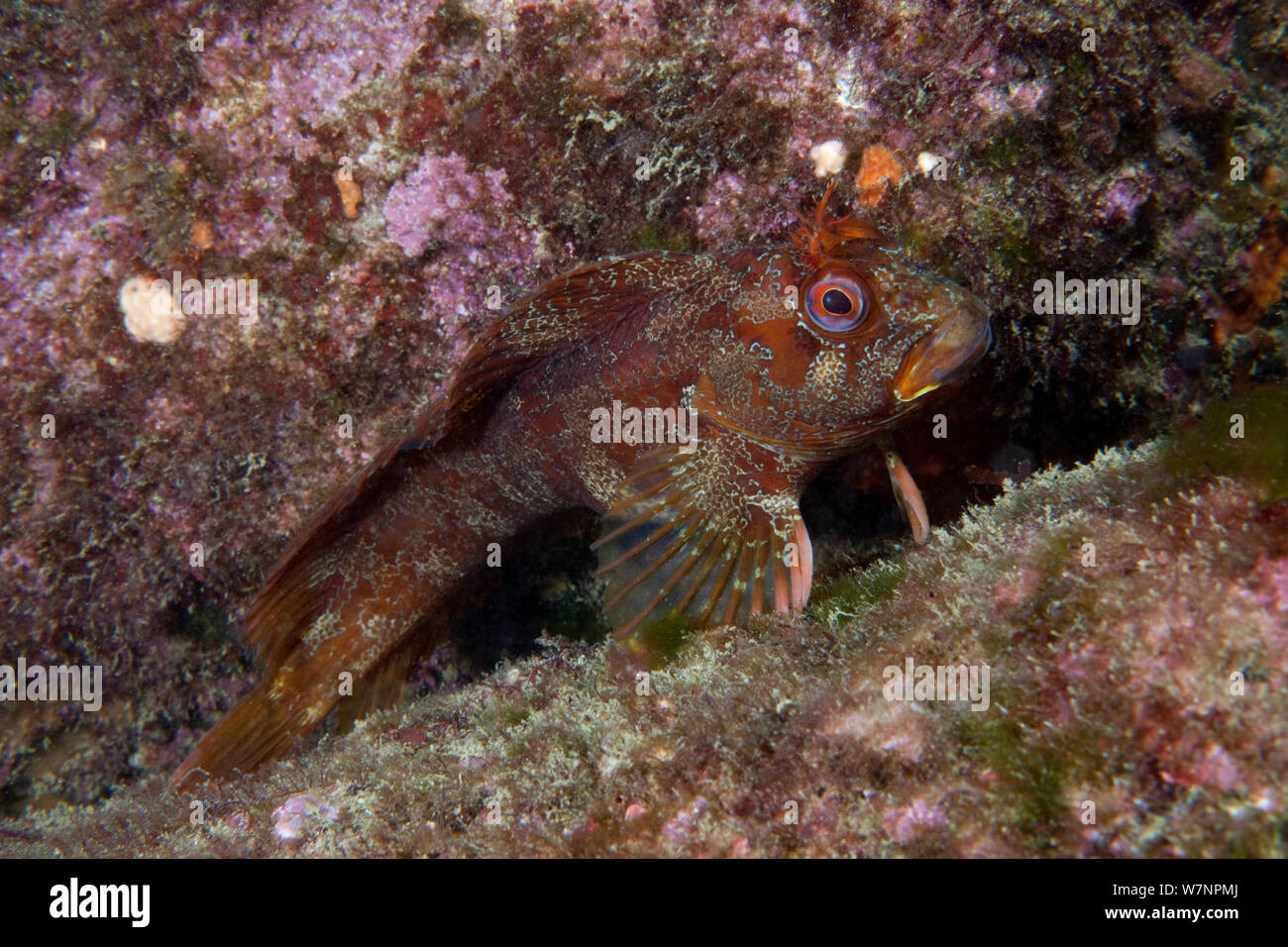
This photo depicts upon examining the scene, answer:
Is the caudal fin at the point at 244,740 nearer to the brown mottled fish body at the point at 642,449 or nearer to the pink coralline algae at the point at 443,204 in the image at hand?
the brown mottled fish body at the point at 642,449

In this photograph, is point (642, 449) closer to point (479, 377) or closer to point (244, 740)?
point (479, 377)

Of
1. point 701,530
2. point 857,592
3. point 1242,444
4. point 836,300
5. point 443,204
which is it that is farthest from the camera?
point 443,204

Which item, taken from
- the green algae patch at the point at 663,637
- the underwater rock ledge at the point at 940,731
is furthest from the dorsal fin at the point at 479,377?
the green algae patch at the point at 663,637

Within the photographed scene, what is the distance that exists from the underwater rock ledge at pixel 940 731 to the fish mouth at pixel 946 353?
59cm

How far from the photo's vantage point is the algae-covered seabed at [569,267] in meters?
2.37

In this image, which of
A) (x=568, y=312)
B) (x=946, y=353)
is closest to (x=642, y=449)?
(x=568, y=312)

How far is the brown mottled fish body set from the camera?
9.89 feet

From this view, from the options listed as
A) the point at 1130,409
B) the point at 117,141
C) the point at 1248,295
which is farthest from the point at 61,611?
the point at 1248,295

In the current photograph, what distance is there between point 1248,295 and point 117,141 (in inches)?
231

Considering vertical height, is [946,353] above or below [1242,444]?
above

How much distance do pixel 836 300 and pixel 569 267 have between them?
4.93 ft

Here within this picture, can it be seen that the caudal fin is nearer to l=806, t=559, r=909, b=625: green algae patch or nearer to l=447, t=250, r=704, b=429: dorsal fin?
l=447, t=250, r=704, b=429: dorsal fin

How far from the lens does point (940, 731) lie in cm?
187
